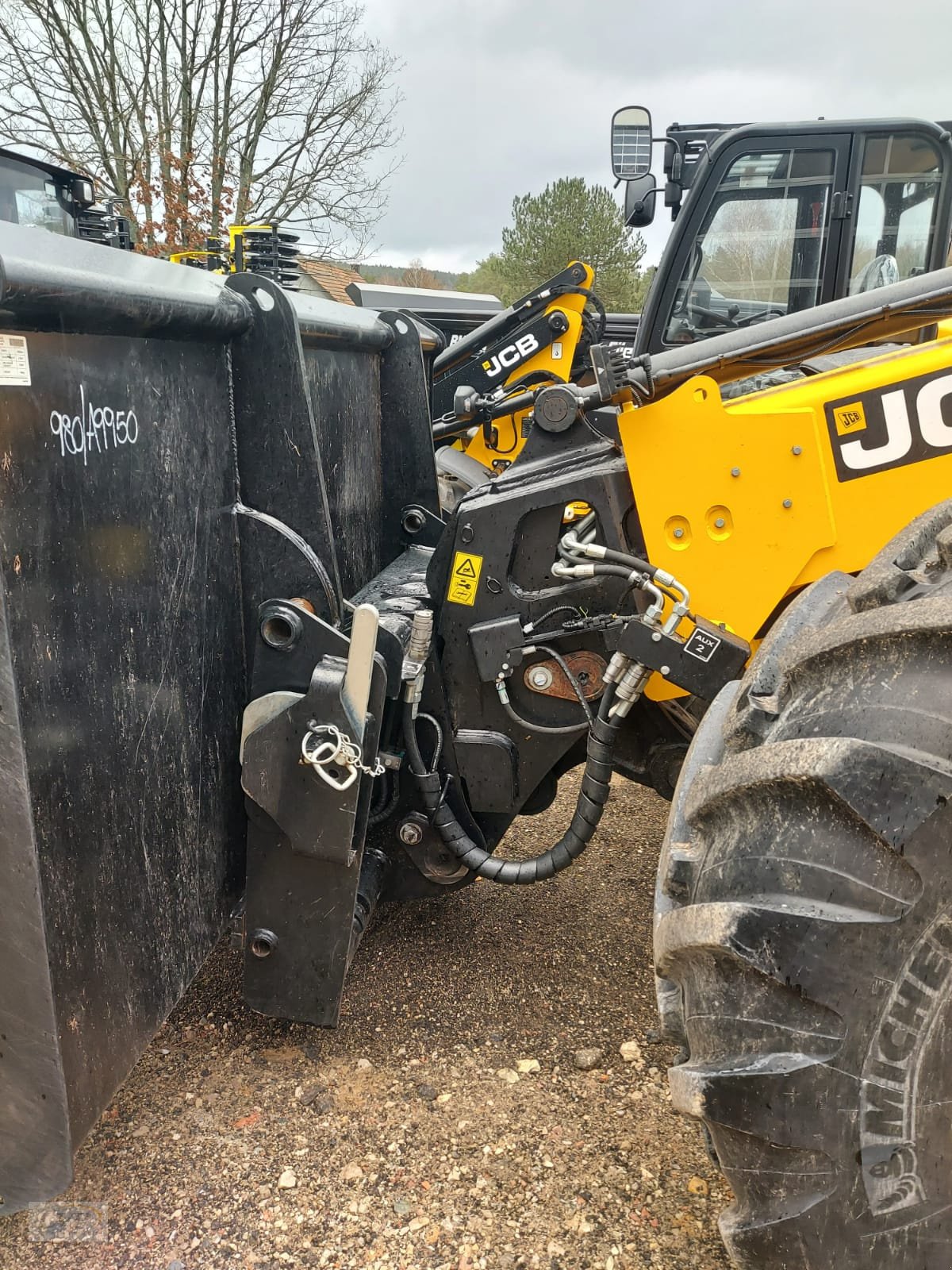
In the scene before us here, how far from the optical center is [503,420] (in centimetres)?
622

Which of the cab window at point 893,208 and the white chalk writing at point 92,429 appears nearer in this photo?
the white chalk writing at point 92,429

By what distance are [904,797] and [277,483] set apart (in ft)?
4.85

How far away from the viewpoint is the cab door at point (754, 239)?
540 centimetres

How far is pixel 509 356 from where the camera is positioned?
650 centimetres

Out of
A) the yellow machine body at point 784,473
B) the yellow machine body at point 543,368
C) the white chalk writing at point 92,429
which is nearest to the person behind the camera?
the white chalk writing at point 92,429

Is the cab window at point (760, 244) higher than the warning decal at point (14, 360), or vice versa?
the cab window at point (760, 244)

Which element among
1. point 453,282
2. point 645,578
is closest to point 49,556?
point 645,578

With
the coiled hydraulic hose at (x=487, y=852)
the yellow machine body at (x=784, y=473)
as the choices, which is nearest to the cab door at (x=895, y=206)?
the yellow machine body at (x=784, y=473)

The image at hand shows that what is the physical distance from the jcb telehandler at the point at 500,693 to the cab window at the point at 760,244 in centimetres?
270

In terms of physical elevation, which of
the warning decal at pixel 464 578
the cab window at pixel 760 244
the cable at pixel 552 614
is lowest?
the cable at pixel 552 614

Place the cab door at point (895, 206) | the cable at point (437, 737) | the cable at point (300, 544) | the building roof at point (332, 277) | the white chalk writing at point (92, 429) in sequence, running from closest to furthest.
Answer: the white chalk writing at point (92, 429)
the cable at point (300, 544)
the cable at point (437, 737)
the cab door at point (895, 206)
the building roof at point (332, 277)

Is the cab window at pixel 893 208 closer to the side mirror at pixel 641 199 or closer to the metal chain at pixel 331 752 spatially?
the side mirror at pixel 641 199

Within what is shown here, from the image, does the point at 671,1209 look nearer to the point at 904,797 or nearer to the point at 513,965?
the point at 513,965

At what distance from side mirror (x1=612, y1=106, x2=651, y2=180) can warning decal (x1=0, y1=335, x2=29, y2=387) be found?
4.55 m
